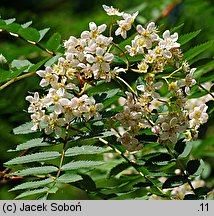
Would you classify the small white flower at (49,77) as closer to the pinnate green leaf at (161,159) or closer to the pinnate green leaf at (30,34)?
the pinnate green leaf at (30,34)

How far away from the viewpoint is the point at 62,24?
3.11 metres

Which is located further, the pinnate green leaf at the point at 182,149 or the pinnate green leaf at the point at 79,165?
the pinnate green leaf at the point at 182,149

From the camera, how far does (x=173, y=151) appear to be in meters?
1.64

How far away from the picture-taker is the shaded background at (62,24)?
2074 millimetres

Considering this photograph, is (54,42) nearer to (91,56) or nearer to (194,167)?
(91,56)

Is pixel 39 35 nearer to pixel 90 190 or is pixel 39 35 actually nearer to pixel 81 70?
pixel 81 70

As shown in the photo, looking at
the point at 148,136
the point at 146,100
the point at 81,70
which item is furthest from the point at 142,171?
the point at 81,70

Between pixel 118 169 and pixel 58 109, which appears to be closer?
pixel 58 109

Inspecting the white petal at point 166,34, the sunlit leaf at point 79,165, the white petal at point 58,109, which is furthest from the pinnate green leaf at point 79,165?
the white petal at point 166,34

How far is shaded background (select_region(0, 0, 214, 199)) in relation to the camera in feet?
6.81

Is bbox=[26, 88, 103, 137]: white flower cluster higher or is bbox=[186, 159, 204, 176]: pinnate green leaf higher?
bbox=[26, 88, 103, 137]: white flower cluster

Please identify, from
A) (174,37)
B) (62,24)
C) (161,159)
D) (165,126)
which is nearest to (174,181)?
(161,159)

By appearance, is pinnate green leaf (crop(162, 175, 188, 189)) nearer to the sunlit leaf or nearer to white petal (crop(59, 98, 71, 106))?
the sunlit leaf

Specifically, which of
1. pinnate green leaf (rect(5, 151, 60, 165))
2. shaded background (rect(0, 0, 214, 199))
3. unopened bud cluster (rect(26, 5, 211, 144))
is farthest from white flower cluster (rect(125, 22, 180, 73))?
pinnate green leaf (rect(5, 151, 60, 165))
